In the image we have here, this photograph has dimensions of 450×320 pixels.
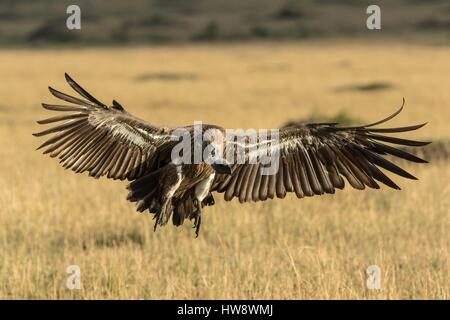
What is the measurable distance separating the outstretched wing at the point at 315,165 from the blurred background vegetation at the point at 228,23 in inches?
1788

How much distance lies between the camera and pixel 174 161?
17.0ft

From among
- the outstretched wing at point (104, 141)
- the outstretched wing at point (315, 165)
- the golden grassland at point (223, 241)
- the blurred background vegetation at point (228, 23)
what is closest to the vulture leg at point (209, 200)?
the outstretched wing at point (315, 165)

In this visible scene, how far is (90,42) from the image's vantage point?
60375mm

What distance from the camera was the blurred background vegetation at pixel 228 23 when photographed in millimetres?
58969

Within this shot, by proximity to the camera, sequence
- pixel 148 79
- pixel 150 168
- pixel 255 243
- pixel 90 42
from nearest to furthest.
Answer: pixel 150 168, pixel 255 243, pixel 148 79, pixel 90 42

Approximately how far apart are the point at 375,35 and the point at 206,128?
52.5m

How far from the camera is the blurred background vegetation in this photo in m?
59.0

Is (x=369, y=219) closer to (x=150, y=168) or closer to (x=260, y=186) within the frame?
(x=260, y=186)

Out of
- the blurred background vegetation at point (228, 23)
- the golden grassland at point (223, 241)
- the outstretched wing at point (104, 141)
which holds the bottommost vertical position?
the golden grassland at point (223, 241)

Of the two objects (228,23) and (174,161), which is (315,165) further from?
(228,23)

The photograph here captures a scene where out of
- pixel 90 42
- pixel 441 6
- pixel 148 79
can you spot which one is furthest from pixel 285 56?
pixel 441 6

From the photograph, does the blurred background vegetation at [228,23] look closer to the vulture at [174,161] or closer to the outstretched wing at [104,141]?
the vulture at [174,161]

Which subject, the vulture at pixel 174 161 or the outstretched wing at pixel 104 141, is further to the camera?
the outstretched wing at pixel 104 141

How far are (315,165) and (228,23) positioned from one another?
61.8 m
